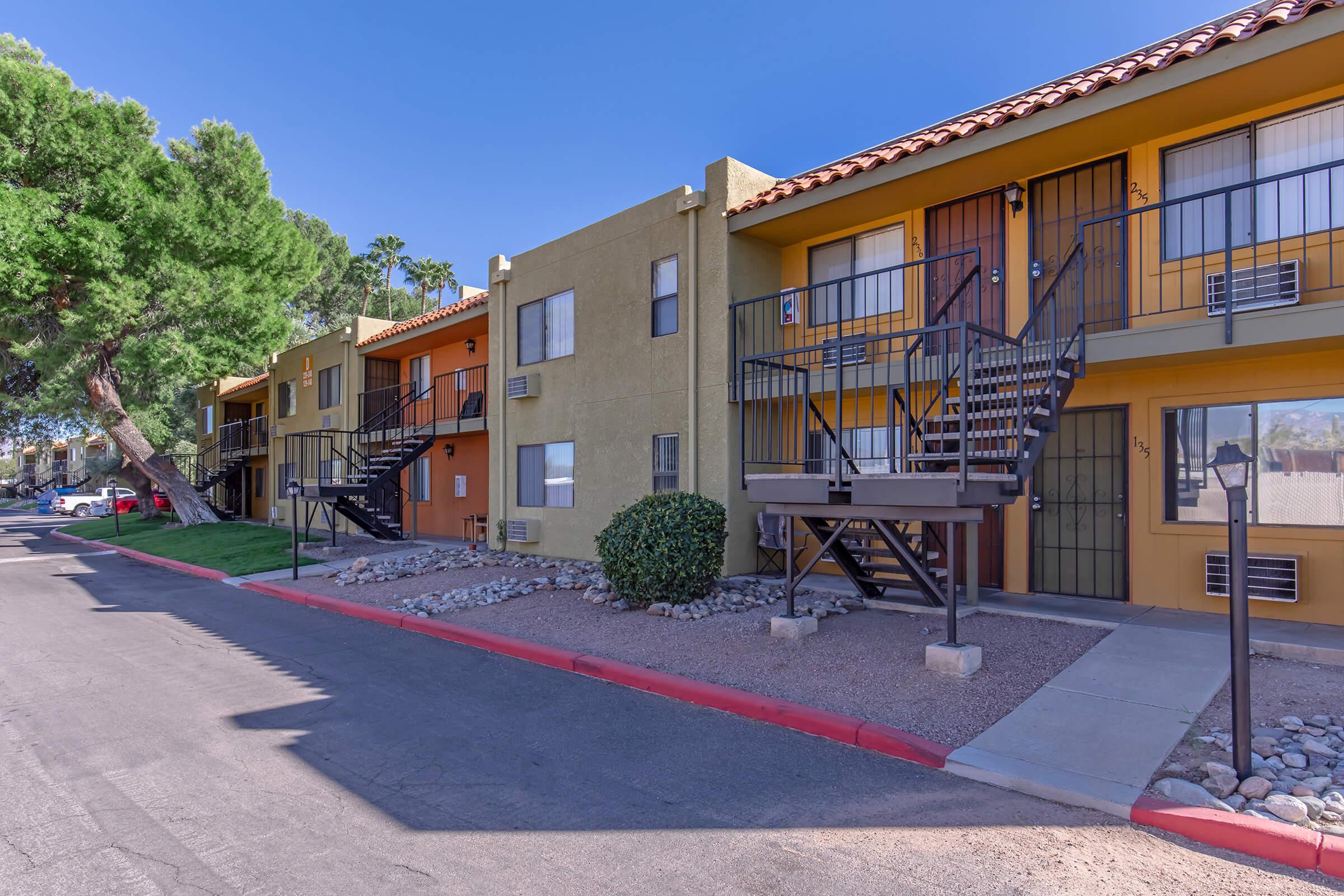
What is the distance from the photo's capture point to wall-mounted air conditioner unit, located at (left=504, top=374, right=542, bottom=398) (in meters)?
14.6

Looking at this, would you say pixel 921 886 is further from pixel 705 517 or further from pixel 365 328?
pixel 365 328

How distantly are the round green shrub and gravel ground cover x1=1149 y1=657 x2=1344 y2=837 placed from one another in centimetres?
523

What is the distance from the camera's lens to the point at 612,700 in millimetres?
6348

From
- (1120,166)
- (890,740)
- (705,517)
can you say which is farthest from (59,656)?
(1120,166)

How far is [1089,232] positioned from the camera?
9.02 m

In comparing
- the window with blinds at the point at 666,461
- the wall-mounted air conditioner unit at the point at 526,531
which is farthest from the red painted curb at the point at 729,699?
the wall-mounted air conditioner unit at the point at 526,531

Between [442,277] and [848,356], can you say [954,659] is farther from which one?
[442,277]

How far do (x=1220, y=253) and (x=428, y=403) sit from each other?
1685cm

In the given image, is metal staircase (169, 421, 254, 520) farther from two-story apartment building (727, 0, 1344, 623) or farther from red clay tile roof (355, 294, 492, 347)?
two-story apartment building (727, 0, 1344, 623)

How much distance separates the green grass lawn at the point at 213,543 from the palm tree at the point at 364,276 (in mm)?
19581

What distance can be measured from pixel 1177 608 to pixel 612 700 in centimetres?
629

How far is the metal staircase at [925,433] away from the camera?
21.4 ft

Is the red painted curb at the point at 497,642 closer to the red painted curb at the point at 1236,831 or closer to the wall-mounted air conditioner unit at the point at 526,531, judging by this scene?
the wall-mounted air conditioner unit at the point at 526,531

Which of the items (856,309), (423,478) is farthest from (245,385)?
(856,309)
